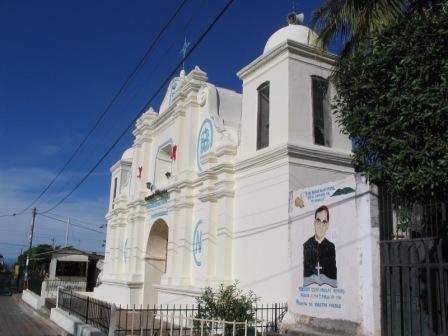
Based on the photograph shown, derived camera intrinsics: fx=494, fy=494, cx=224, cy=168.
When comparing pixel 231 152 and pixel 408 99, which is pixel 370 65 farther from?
pixel 231 152

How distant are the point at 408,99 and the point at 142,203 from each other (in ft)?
52.9

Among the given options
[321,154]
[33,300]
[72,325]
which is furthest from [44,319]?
[321,154]

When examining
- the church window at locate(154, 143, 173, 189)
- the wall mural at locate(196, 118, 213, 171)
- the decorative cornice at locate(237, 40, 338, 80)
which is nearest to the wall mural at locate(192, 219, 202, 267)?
the wall mural at locate(196, 118, 213, 171)

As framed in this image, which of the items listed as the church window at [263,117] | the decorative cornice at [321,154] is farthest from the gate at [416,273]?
the church window at [263,117]

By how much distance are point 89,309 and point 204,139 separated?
6527 millimetres

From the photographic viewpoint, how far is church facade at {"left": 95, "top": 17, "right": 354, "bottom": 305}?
12.2 metres

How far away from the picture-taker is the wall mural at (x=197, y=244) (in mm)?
15306

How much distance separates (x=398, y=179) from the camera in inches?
266

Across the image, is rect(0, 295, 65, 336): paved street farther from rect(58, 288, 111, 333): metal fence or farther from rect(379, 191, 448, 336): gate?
rect(379, 191, 448, 336): gate

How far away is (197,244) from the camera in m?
15.6

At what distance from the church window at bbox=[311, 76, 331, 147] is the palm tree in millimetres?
3172

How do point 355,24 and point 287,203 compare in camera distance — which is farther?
point 287,203

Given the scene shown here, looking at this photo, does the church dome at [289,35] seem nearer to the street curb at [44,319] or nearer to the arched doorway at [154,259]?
the arched doorway at [154,259]

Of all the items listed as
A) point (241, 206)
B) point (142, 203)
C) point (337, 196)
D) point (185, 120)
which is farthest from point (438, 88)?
point (142, 203)
